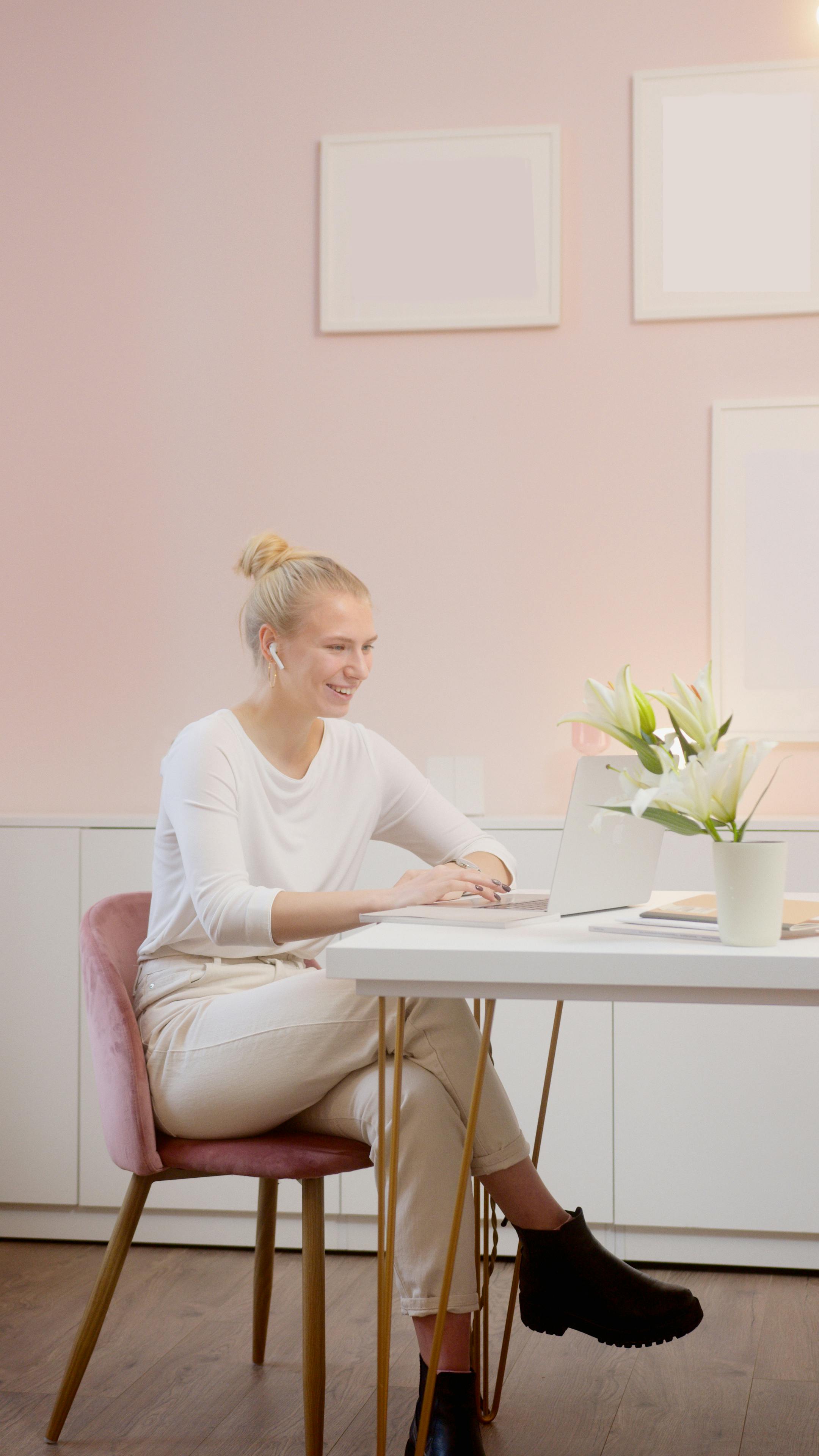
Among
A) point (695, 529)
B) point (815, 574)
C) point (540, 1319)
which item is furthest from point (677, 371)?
point (540, 1319)

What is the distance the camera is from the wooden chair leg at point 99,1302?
5.80 ft

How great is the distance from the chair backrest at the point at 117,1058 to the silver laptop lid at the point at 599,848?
2.02 feet

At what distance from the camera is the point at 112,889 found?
2678 millimetres

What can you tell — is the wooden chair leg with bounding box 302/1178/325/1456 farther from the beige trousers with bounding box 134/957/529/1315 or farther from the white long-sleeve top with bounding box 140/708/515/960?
the white long-sleeve top with bounding box 140/708/515/960

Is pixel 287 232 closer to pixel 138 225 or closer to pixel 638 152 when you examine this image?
pixel 138 225

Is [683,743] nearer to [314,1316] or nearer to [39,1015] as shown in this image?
[314,1316]

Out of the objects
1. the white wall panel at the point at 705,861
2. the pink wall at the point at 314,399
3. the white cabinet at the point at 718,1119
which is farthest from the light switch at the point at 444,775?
the white cabinet at the point at 718,1119

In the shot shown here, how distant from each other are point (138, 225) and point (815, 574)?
1.78 meters

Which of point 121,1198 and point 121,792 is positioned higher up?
point 121,792

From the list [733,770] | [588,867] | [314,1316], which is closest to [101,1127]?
[314,1316]

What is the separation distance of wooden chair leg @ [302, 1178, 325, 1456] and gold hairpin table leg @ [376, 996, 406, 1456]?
160 mm

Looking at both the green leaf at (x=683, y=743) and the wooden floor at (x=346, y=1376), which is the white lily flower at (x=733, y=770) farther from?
the wooden floor at (x=346, y=1376)

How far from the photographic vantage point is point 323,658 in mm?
2008

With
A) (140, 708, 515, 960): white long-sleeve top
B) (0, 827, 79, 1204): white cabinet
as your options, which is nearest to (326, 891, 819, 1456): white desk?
(140, 708, 515, 960): white long-sleeve top
